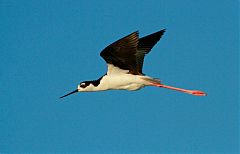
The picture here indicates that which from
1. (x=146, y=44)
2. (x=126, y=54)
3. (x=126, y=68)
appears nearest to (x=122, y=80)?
(x=126, y=68)

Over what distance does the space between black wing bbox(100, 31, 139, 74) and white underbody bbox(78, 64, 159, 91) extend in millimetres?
125

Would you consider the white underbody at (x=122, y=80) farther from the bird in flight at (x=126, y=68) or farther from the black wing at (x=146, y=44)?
the black wing at (x=146, y=44)

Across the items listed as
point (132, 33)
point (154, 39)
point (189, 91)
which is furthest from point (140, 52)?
point (132, 33)

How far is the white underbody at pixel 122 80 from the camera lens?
40.1ft

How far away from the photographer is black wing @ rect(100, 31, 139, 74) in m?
11.1

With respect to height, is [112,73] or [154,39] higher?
[154,39]

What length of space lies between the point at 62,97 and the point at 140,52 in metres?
2.12

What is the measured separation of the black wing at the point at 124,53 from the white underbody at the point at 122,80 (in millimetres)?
125

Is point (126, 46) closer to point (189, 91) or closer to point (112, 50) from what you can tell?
point (112, 50)

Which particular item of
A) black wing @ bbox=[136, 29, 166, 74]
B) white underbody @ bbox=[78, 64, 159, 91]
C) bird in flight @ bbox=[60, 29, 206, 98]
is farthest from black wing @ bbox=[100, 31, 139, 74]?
black wing @ bbox=[136, 29, 166, 74]

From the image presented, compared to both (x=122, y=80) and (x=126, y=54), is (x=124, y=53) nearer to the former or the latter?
(x=126, y=54)

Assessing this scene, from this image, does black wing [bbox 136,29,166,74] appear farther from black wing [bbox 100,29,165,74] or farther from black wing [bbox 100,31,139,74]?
black wing [bbox 100,31,139,74]

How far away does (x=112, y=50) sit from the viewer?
11477mm

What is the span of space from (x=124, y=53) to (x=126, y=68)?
2.19ft
